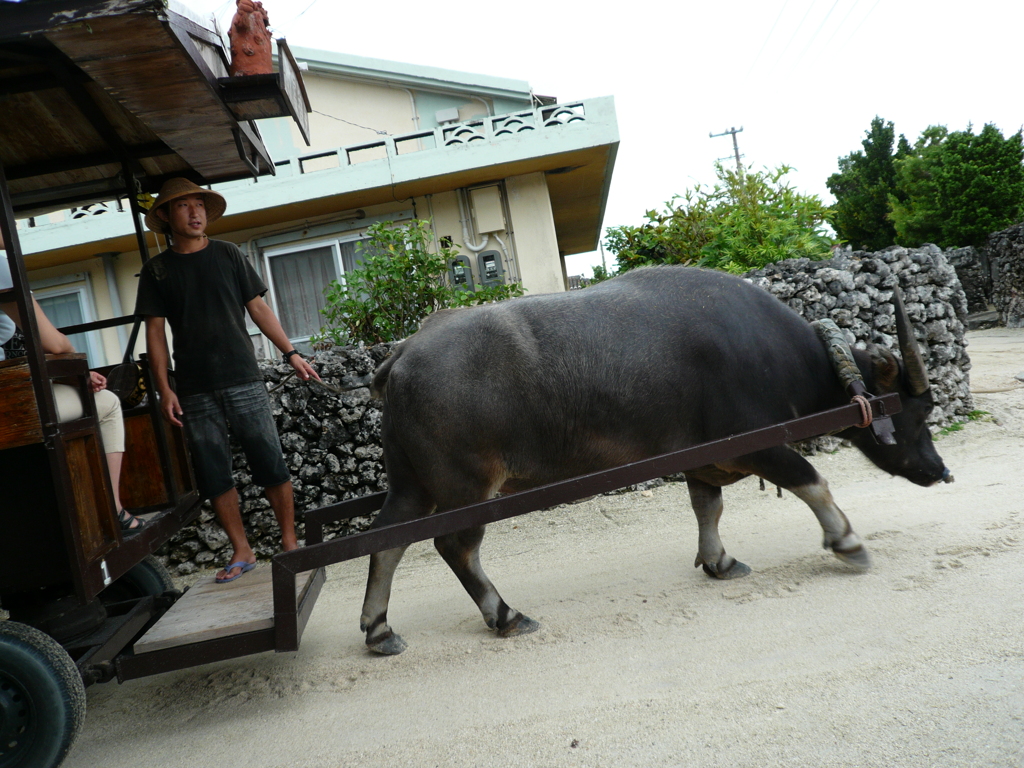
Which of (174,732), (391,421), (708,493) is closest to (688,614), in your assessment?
(708,493)

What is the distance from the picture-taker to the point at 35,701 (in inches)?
95.8

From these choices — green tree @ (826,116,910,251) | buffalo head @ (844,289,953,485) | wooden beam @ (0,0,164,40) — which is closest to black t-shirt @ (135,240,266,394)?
wooden beam @ (0,0,164,40)

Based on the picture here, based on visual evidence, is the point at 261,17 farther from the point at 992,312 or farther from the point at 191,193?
the point at 992,312

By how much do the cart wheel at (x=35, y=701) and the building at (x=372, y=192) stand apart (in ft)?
22.4

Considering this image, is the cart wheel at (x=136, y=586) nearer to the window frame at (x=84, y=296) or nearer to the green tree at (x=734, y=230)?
the green tree at (x=734, y=230)

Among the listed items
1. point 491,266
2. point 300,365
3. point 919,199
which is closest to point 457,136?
point 491,266

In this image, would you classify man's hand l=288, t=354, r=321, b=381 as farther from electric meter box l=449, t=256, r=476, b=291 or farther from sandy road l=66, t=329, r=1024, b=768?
electric meter box l=449, t=256, r=476, b=291

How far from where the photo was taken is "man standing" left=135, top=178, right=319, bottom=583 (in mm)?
3629

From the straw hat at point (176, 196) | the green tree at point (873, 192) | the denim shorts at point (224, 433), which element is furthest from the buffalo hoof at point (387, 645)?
the green tree at point (873, 192)

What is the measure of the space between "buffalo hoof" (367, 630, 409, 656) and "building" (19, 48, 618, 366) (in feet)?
20.5

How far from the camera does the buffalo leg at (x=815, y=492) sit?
11.0 ft

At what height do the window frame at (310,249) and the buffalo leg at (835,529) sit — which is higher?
the window frame at (310,249)

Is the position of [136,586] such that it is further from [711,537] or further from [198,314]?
[711,537]

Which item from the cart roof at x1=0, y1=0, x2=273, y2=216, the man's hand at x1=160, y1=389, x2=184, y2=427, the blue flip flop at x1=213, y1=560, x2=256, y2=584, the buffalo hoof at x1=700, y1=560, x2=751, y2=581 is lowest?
the buffalo hoof at x1=700, y1=560, x2=751, y2=581
